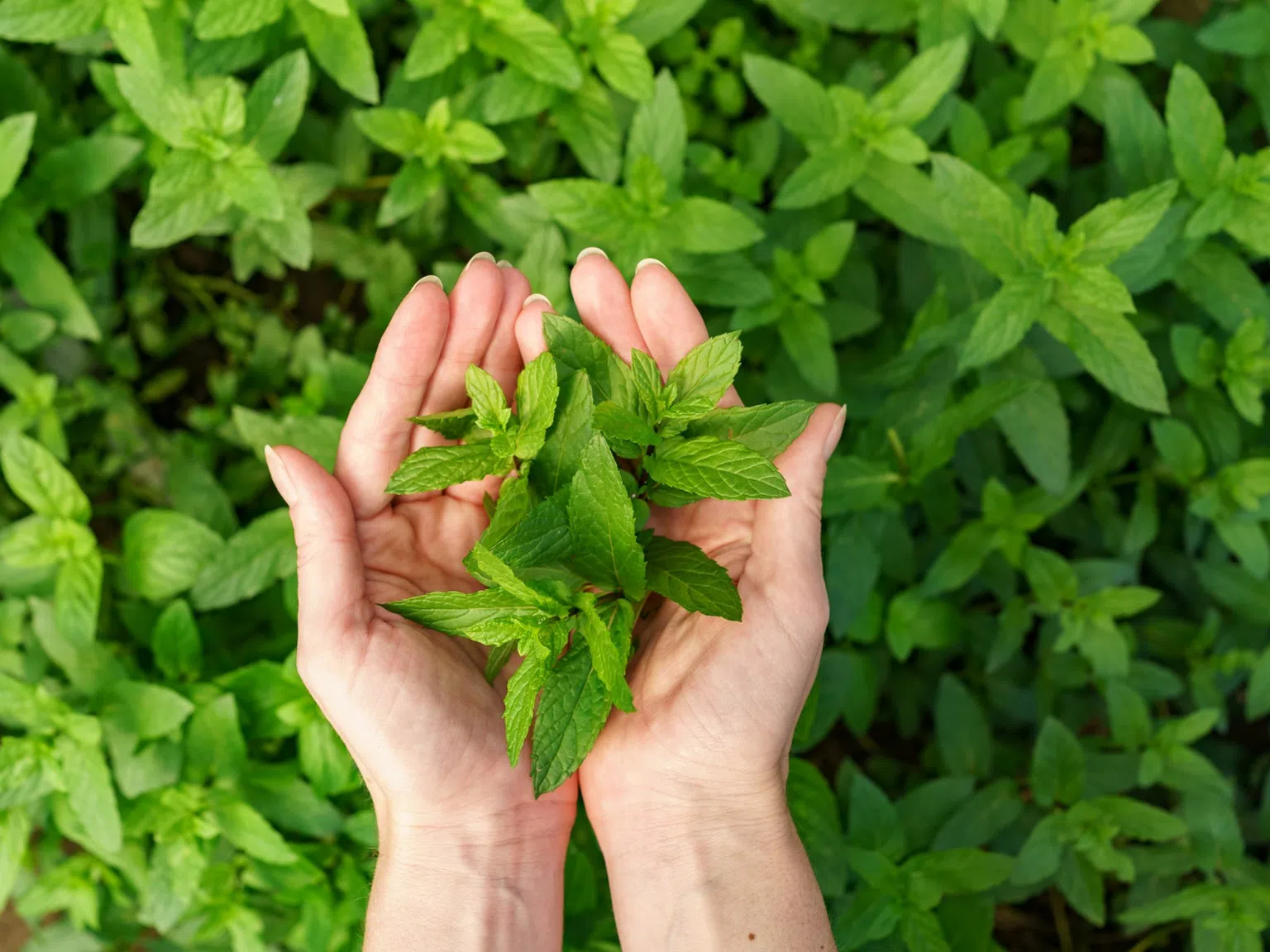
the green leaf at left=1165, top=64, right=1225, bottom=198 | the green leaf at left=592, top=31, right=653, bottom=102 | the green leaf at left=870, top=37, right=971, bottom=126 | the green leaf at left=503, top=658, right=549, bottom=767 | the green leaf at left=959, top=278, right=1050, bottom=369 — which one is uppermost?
the green leaf at left=592, top=31, right=653, bottom=102

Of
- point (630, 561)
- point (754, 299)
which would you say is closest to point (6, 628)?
point (630, 561)

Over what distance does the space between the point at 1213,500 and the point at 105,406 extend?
3368mm

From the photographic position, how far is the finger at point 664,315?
6.50 ft

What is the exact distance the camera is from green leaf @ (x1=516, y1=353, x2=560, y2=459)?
179 cm

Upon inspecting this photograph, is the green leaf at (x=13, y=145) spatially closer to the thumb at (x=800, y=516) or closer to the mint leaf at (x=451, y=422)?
the mint leaf at (x=451, y=422)

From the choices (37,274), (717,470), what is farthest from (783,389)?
(37,274)

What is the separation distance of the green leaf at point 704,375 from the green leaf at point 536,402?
0.22 m

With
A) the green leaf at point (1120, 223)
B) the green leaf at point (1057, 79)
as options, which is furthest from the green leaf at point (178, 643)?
the green leaf at point (1057, 79)

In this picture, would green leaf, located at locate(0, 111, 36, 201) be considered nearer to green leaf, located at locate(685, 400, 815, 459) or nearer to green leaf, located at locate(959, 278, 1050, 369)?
green leaf, located at locate(685, 400, 815, 459)

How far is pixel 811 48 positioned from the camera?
9.85 feet

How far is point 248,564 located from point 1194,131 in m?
2.59

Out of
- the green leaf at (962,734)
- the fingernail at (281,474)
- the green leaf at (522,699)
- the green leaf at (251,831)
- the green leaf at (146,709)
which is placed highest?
the fingernail at (281,474)

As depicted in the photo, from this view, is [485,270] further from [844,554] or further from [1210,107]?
[1210,107]

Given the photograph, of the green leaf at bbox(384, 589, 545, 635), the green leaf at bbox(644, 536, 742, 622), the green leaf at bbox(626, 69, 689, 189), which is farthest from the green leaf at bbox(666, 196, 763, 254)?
the green leaf at bbox(384, 589, 545, 635)
